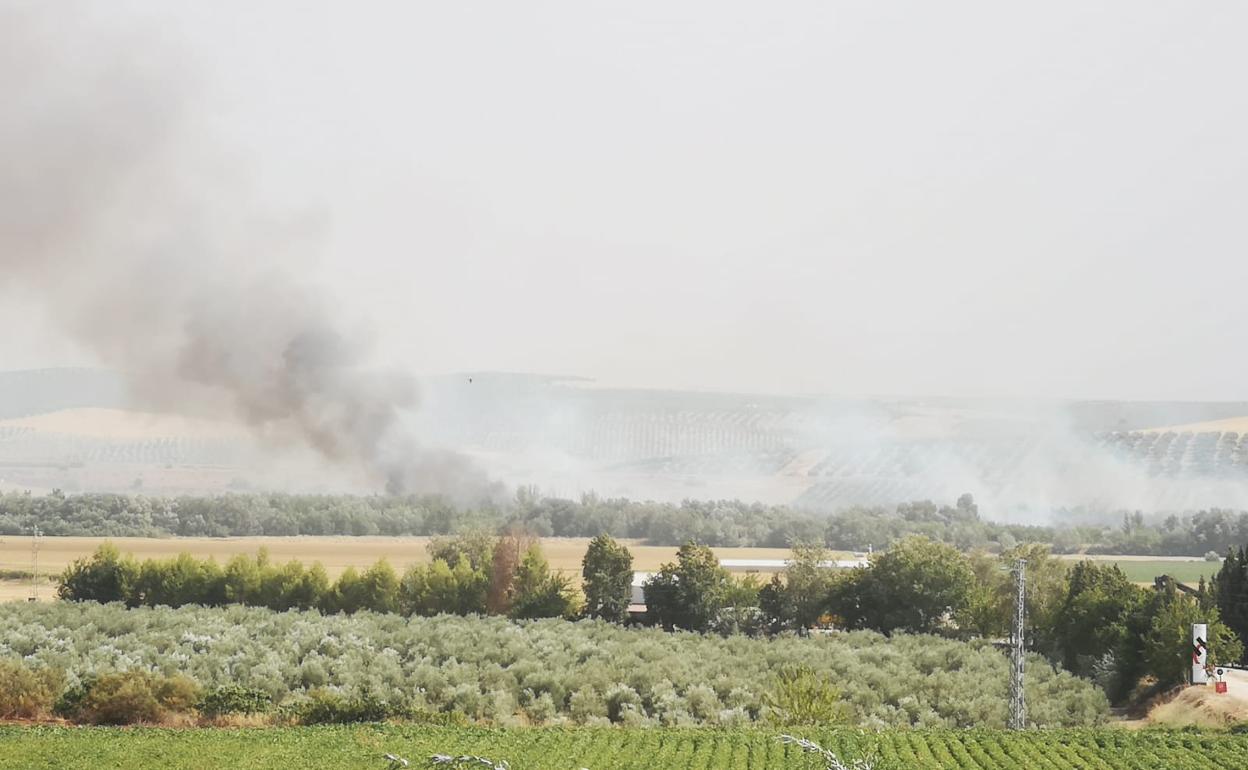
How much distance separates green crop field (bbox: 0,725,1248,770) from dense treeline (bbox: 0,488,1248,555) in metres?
34.8

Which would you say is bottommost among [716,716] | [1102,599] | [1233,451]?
[716,716]

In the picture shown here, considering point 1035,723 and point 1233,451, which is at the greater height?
point 1233,451

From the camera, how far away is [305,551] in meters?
63.8

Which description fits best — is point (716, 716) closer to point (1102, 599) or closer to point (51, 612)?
point (1102, 599)

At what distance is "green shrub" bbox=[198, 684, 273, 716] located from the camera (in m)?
34.7

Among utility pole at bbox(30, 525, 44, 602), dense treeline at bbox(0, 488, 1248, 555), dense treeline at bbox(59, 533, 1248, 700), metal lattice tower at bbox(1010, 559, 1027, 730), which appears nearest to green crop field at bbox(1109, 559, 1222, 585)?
dense treeline at bbox(0, 488, 1248, 555)

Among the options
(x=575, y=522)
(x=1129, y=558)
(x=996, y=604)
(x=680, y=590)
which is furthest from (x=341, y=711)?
(x=1129, y=558)

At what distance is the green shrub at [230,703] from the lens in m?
34.7

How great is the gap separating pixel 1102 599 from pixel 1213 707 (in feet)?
28.8

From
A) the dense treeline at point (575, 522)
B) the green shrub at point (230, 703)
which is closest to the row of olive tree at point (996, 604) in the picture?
the dense treeline at point (575, 522)

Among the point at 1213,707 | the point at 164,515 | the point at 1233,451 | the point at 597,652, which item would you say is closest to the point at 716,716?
the point at 597,652

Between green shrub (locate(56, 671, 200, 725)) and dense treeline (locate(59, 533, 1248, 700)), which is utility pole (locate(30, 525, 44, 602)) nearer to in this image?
dense treeline (locate(59, 533, 1248, 700))

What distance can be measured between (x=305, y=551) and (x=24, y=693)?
29.0 m

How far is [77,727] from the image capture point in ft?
107
